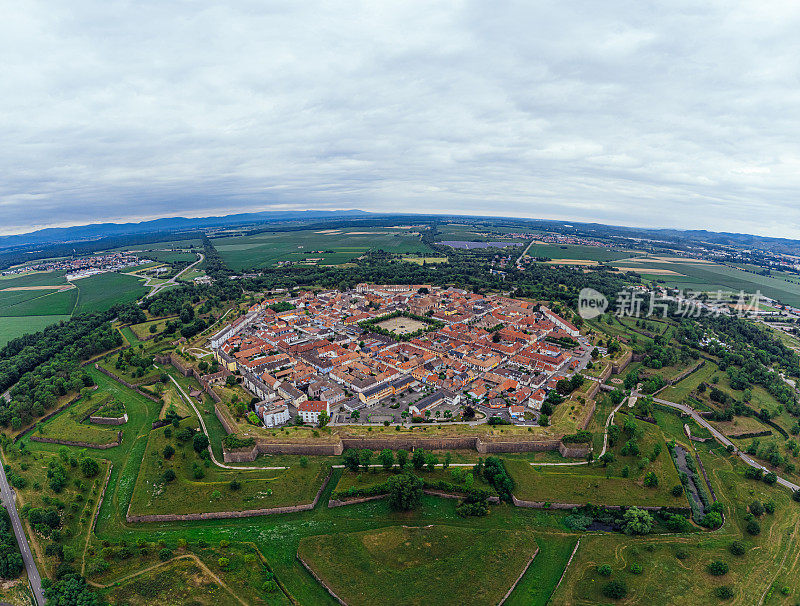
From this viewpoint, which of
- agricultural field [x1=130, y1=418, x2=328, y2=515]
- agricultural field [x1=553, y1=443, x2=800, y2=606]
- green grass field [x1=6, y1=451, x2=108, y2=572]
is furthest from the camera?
agricultural field [x1=130, y1=418, x2=328, y2=515]

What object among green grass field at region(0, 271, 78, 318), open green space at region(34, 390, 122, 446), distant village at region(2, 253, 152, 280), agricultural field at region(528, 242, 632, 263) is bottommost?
open green space at region(34, 390, 122, 446)

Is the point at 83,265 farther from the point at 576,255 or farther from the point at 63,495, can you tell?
the point at 576,255

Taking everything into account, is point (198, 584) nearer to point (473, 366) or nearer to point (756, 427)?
point (473, 366)

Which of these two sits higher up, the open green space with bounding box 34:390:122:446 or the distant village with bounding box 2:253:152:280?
the distant village with bounding box 2:253:152:280

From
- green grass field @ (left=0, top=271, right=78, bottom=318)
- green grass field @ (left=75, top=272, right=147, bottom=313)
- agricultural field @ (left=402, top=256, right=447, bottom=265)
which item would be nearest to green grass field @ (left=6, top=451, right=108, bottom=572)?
green grass field @ (left=75, top=272, right=147, bottom=313)

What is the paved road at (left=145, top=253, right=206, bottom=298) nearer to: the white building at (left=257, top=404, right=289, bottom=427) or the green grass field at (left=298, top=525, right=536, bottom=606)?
the white building at (left=257, top=404, right=289, bottom=427)

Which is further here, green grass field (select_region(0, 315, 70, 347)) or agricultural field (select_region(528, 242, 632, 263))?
agricultural field (select_region(528, 242, 632, 263))
